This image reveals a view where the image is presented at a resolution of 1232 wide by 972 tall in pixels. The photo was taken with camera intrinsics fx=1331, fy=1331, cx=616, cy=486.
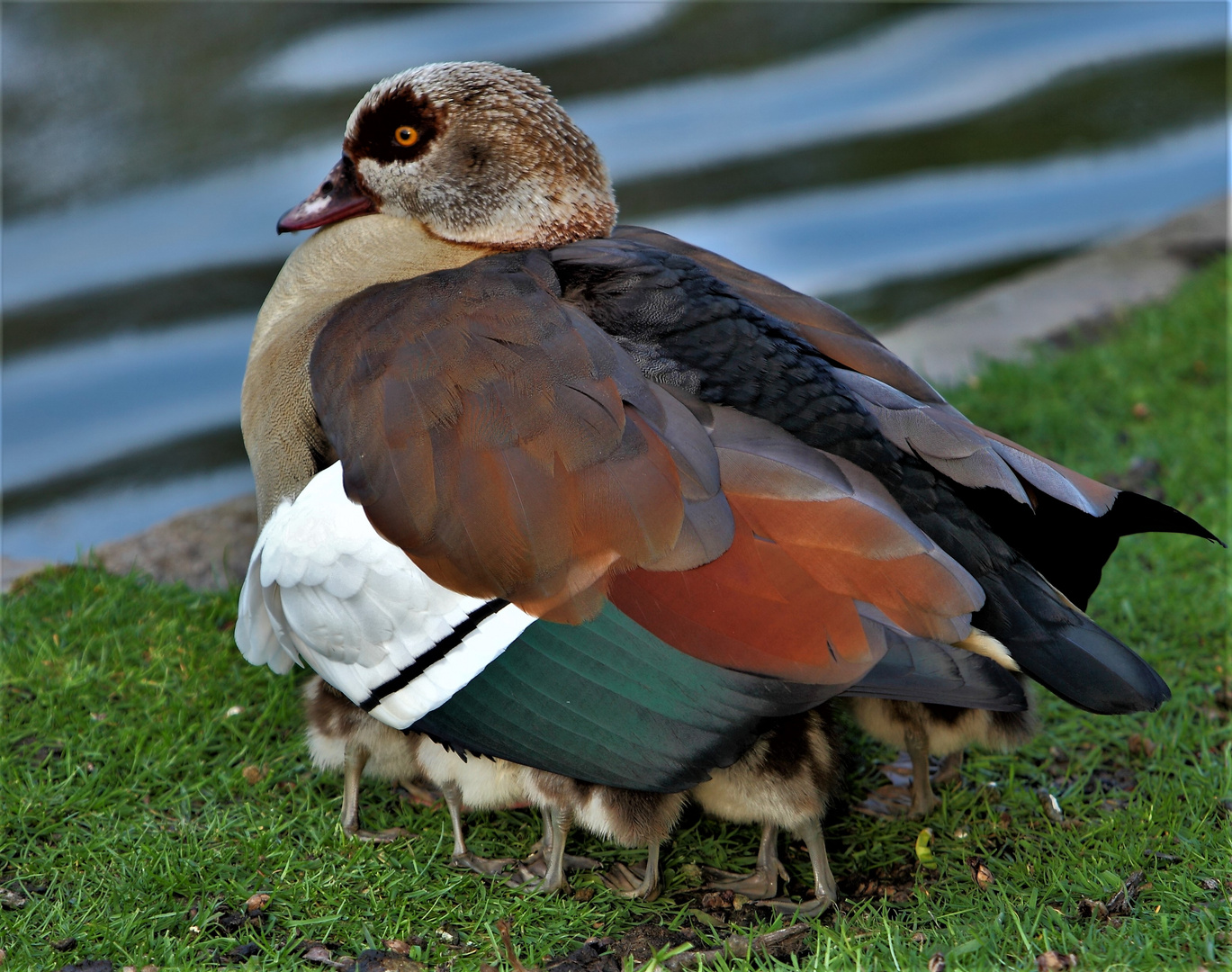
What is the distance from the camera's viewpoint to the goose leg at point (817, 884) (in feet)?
7.84

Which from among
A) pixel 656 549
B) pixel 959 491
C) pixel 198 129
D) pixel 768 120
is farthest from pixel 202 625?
pixel 768 120

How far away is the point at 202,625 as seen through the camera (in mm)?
3186

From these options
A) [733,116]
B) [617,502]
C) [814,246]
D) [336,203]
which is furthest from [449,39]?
[617,502]

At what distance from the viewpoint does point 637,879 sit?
8.21ft

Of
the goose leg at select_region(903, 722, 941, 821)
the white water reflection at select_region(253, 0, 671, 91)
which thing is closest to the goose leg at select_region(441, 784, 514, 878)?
the goose leg at select_region(903, 722, 941, 821)

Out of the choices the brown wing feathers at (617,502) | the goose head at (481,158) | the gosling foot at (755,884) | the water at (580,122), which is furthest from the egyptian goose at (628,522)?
the water at (580,122)

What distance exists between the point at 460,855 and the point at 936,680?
102 centimetres

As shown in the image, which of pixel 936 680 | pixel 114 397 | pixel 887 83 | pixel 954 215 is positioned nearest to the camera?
pixel 936 680

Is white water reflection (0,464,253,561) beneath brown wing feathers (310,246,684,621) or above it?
beneath

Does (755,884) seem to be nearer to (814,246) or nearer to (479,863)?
(479,863)

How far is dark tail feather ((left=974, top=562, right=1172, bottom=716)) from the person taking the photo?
208cm

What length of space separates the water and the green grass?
224 cm

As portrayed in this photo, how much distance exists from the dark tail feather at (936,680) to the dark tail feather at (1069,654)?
0.10m

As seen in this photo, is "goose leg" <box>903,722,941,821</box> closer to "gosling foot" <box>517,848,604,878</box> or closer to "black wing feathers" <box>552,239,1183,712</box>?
"black wing feathers" <box>552,239,1183,712</box>
